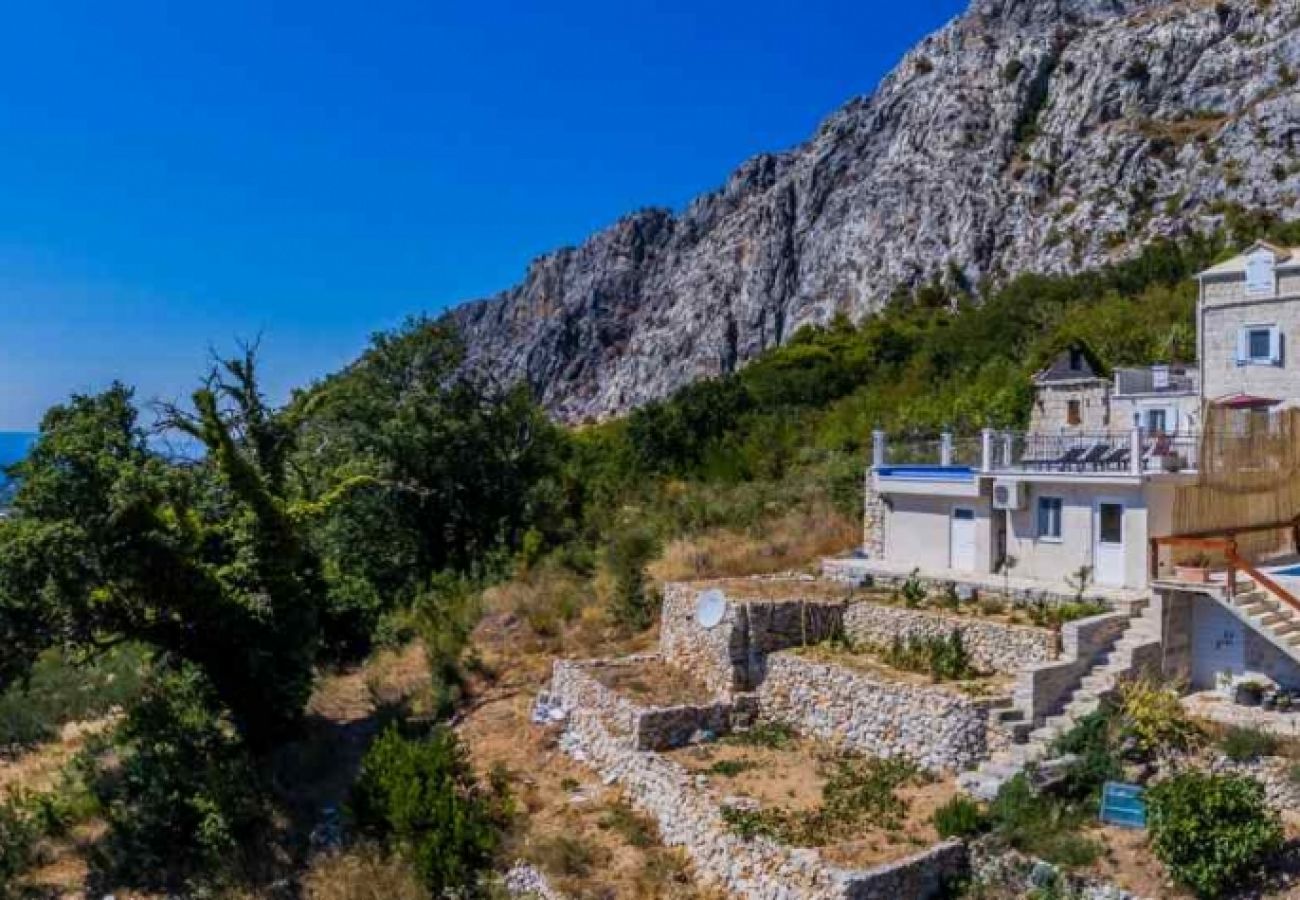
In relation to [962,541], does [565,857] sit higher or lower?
lower

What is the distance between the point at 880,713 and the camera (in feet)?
45.7

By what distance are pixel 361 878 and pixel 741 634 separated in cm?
649

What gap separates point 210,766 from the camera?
15.0 m

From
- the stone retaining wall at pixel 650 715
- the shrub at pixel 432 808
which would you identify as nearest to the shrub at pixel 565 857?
the shrub at pixel 432 808

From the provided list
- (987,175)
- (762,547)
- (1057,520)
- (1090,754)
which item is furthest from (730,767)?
(987,175)

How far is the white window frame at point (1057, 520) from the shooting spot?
16.7 m

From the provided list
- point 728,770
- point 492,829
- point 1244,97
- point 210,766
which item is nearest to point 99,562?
point 210,766

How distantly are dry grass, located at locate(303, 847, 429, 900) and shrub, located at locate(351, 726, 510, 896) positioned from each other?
0.19 m

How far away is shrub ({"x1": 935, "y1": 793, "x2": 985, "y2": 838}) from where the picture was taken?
1119cm

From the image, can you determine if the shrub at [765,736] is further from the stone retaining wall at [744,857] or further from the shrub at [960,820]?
the shrub at [960,820]

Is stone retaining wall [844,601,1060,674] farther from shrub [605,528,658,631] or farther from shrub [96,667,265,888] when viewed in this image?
shrub [96,667,265,888]

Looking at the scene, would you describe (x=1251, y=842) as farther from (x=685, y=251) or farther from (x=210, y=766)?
(x=685, y=251)

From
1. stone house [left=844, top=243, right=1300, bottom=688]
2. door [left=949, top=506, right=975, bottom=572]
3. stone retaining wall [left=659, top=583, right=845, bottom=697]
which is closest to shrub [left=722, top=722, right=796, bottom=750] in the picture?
stone retaining wall [left=659, top=583, right=845, bottom=697]

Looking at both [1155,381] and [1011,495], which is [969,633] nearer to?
[1011,495]
